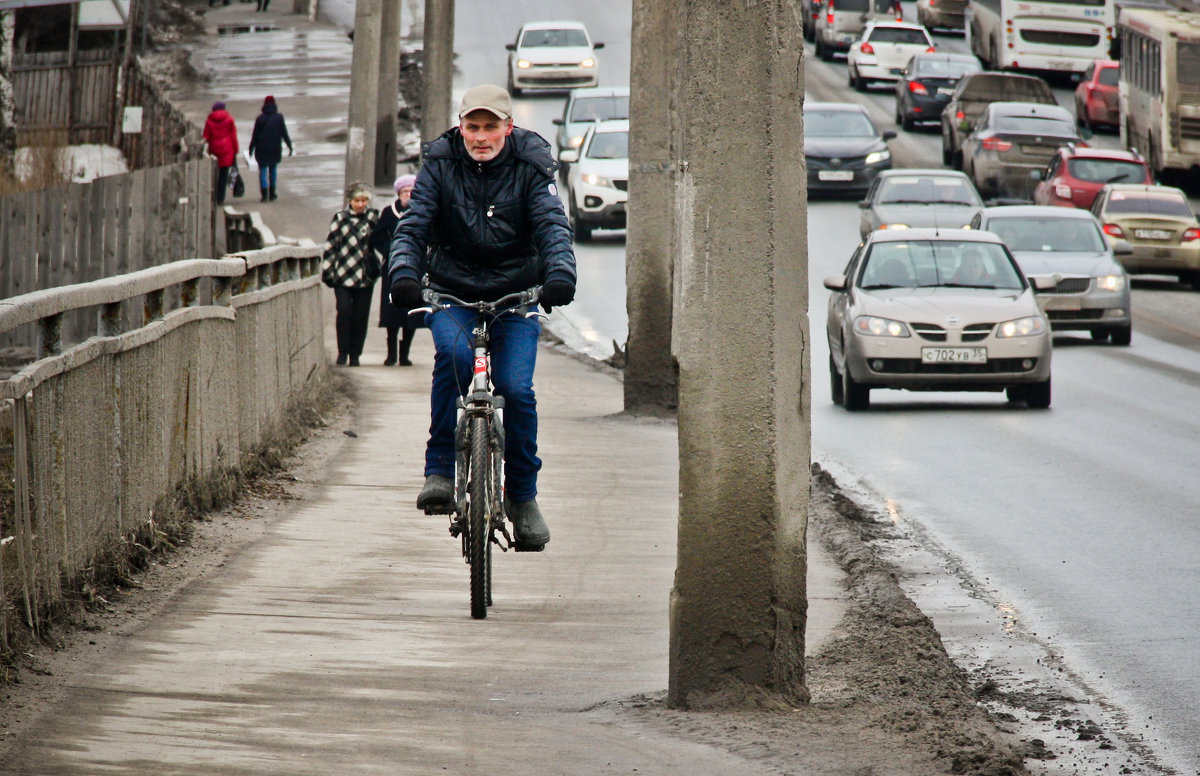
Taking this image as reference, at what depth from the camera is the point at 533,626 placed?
7398 millimetres

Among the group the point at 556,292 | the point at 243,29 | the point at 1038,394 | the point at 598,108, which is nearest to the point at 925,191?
the point at 598,108

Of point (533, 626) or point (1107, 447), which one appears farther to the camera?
point (1107, 447)

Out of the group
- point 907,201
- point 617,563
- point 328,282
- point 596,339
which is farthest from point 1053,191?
point 617,563

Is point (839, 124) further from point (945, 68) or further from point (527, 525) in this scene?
point (527, 525)

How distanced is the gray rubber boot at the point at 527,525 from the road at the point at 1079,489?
2.15 m

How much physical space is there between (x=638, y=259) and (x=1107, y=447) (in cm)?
406

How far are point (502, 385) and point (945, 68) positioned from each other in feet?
133

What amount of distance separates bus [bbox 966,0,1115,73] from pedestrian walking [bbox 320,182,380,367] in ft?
118

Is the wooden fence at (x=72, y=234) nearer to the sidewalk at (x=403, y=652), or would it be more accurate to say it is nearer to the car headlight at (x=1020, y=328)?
the sidewalk at (x=403, y=652)

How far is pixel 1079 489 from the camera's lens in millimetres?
12297

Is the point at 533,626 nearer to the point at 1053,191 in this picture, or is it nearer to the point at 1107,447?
the point at 1107,447

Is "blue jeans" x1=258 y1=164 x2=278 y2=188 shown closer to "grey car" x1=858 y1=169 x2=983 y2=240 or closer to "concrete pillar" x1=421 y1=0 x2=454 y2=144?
"concrete pillar" x1=421 y1=0 x2=454 y2=144

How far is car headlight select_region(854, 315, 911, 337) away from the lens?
16.9 m

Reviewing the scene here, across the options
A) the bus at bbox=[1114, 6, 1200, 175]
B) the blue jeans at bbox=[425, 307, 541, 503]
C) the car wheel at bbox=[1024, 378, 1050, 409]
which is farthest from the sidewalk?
the bus at bbox=[1114, 6, 1200, 175]
